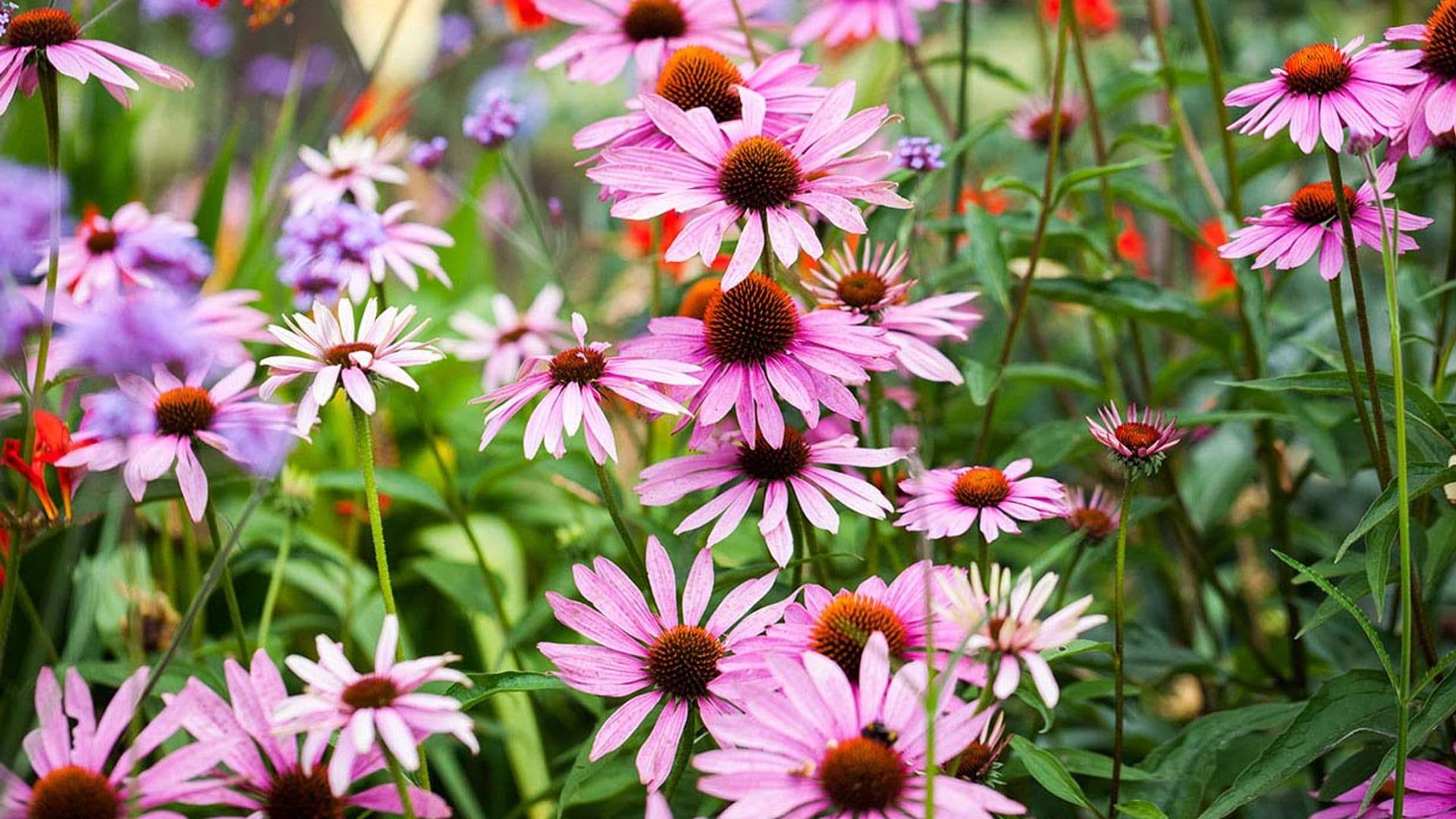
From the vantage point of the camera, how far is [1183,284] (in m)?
1.45

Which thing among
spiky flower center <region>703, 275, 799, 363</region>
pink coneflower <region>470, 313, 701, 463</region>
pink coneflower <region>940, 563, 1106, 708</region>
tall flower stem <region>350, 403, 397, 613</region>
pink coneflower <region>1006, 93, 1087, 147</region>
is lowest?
pink coneflower <region>940, 563, 1106, 708</region>

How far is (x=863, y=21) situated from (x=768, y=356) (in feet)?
1.82

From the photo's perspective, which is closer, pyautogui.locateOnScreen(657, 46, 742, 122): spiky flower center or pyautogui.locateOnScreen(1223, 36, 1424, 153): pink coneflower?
pyautogui.locateOnScreen(1223, 36, 1424, 153): pink coneflower

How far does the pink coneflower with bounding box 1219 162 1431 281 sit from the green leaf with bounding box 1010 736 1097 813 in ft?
0.88

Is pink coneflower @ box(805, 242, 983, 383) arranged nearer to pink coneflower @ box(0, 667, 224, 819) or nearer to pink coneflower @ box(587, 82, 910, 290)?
pink coneflower @ box(587, 82, 910, 290)

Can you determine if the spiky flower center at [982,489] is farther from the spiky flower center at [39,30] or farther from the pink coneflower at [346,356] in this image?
the spiky flower center at [39,30]

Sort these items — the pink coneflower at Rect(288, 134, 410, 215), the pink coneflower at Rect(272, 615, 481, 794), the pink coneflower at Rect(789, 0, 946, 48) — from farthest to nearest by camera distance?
the pink coneflower at Rect(789, 0, 946, 48) → the pink coneflower at Rect(288, 134, 410, 215) → the pink coneflower at Rect(272, 615, 481, 794)

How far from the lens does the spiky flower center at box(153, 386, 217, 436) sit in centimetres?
65

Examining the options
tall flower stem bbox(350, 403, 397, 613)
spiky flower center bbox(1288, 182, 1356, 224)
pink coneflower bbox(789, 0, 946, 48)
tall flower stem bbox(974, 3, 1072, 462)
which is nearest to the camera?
tall flower stem bbox(350, 403, 397, 613)

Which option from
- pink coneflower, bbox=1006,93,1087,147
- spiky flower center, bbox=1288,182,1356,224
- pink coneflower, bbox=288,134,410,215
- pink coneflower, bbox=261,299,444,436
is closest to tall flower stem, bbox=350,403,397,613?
pink coneflower, bbox=261,299,444,436

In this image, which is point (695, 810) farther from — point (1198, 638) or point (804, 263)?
point (1198, 638)

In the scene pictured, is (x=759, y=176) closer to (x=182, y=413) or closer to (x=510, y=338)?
(x=182, y=413)

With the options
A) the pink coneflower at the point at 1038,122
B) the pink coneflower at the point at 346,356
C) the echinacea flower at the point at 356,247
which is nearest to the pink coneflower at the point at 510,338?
the echinacea flower at the point at 356,247

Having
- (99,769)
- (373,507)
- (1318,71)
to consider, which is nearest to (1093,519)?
(1318,71)
